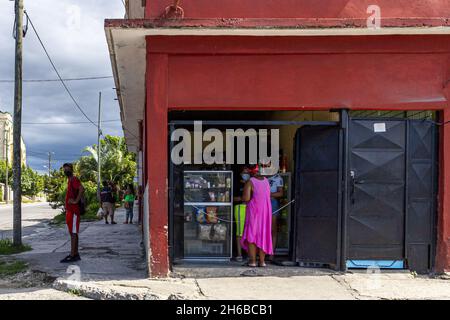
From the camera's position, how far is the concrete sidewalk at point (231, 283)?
245 inches

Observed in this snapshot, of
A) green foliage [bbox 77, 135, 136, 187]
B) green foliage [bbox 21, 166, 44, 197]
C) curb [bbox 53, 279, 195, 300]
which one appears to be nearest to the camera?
curb [bbox 53, 279, 195, 300]

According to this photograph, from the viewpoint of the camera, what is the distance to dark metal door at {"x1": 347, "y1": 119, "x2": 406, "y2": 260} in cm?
743

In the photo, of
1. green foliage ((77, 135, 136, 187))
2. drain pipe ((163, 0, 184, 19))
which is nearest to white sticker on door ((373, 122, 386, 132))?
drain pipe ((163, 0, 184, 19))

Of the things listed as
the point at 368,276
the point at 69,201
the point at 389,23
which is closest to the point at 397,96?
the point at 389,23

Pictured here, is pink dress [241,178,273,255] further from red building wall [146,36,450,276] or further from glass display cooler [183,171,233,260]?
red building wall [146,36,450,276]

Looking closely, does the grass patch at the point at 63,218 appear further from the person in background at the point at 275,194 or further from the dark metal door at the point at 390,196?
the dark metal door at the point at 390,196

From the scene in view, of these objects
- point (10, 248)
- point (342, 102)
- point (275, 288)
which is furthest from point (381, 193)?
point (10, 248)

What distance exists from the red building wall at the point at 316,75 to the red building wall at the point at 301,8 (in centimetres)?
39

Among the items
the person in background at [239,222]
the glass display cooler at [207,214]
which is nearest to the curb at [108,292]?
the glass display cooler at [207,214]

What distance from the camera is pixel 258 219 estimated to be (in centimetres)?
783

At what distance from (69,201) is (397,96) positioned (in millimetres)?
5606

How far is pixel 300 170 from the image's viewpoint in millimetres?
7914
